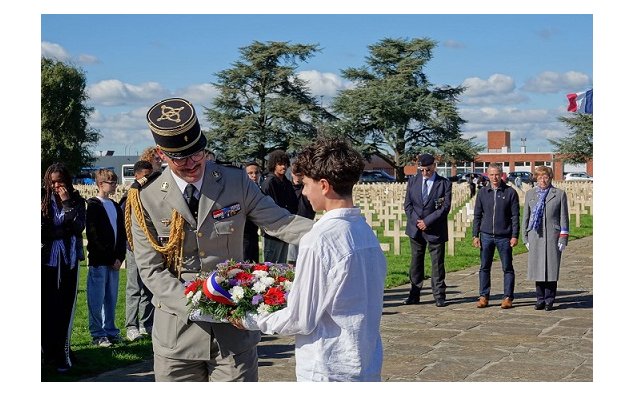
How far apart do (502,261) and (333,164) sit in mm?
8656

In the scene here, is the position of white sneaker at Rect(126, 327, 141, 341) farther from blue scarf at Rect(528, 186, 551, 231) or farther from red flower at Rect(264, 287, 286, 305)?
red flower at Rect(264, 287, 286, 305)

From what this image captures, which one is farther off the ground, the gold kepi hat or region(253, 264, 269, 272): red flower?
the gold kepi hat

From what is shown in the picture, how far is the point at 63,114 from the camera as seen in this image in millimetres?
70500

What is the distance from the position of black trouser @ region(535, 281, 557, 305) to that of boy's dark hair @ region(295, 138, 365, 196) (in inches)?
337

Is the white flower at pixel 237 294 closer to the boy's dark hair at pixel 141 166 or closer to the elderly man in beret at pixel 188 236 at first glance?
the elderly man in beret at pixel 188 236

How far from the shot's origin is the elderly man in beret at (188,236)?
451 cm

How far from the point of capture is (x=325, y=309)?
3.73 meters

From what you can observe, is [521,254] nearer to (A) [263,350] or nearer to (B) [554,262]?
(B) [554,262]

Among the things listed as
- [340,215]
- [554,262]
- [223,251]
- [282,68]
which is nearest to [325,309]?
[340,215]

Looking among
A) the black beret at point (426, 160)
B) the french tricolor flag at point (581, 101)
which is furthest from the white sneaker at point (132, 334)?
the french tricolor flag at point (581, 101)

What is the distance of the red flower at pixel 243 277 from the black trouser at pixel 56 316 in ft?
14.0

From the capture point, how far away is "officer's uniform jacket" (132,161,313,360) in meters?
4.51

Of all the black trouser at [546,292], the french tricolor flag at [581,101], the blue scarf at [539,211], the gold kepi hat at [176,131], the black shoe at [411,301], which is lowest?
the black shoe at [411,301]

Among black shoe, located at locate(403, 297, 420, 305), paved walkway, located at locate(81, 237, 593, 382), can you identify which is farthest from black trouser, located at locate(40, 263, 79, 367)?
black shoe, located at locate(403, 297, 420, 305)
